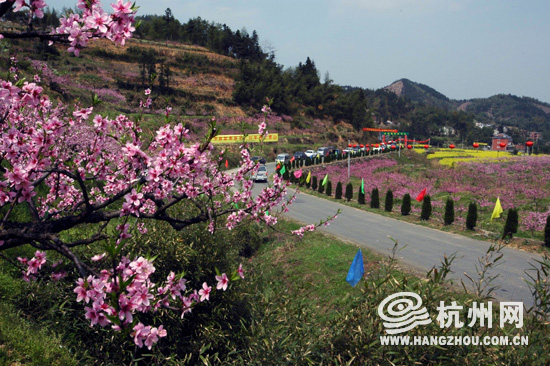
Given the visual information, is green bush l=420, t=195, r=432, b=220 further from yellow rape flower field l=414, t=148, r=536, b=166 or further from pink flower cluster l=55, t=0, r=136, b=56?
yellow rape flower field l=414, t=148, r=536, b=166

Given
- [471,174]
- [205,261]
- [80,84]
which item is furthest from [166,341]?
[80,84]

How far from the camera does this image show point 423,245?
44.8 feet

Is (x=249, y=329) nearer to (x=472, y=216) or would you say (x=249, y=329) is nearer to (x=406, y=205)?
(x=472, y=216)

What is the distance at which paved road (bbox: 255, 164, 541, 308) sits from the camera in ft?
33.1

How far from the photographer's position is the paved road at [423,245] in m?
10.1

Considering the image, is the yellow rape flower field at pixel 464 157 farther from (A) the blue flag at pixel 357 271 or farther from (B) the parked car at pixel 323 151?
(A) the blue flag at pixel 357 271

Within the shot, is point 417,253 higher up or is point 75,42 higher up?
point 75,42

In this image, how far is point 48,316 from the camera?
685 centimetres

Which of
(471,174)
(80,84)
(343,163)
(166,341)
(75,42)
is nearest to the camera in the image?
(75,42)

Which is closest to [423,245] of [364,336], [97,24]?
[364,336]

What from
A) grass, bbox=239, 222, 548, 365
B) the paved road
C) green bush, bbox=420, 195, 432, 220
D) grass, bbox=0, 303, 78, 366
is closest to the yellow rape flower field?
green bush, bbox=420, 195, 432, 220

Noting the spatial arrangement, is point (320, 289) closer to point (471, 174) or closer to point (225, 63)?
point (471, 174)

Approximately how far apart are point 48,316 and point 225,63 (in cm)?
8167

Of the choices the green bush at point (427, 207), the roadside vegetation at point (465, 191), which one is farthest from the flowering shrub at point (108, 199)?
the green bush at point (427, 207)
